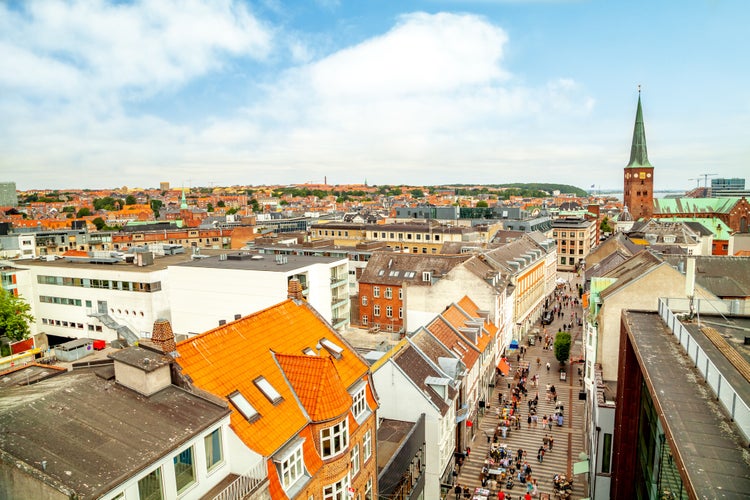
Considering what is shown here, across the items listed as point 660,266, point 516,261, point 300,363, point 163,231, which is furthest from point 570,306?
point 163,231

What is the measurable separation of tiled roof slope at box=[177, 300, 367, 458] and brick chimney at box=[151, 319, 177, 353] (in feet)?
3.27

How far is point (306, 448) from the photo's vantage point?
18.6 meters

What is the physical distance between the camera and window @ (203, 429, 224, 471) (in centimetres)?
1541

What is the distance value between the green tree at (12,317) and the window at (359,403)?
1770 inches

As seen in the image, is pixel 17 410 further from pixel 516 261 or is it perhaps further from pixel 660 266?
pixel 516 261

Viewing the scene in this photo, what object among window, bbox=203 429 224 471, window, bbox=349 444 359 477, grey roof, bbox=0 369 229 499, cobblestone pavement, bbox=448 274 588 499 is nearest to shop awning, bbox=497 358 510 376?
cobblestone pavement, bbox=448 274 588 499

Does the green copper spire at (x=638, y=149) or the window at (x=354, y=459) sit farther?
the green copper spire at (x=638, y=149)

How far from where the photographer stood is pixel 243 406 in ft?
57.7

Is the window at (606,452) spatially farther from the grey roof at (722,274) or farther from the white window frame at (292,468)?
the white window frame at (292,468)

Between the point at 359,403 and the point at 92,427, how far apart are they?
39.3 ft

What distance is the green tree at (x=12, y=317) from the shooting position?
49.2 m

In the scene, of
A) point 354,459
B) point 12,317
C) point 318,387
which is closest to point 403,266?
point 354,459

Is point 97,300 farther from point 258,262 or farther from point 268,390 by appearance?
point 268,390

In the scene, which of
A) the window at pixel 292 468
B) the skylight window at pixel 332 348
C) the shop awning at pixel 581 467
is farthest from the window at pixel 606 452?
the window at pixel 292 468
